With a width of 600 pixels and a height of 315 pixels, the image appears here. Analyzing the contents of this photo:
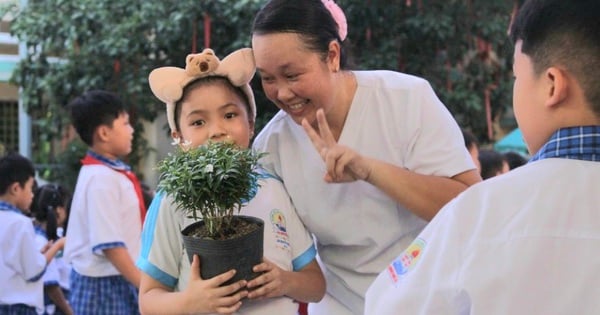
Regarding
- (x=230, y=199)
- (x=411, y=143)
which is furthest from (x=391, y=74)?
(x=230, y=199)

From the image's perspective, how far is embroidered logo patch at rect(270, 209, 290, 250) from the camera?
180 centimetres

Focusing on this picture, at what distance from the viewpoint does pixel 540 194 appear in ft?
3.50

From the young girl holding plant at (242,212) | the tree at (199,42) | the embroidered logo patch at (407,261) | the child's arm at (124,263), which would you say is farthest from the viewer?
the tree at (199,42)

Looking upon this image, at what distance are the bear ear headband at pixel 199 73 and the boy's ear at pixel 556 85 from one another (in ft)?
3.06

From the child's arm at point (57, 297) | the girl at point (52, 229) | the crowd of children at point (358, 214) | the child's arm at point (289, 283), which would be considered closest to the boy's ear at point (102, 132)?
the crowd of children at point (358, 214)

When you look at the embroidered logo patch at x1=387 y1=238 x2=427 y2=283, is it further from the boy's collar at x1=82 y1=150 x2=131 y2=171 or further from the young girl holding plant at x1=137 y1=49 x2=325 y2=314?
the boy's collar at x1=82 y1=150 x2=131 y2=171

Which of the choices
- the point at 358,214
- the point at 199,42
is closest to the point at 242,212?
the point at 358,214

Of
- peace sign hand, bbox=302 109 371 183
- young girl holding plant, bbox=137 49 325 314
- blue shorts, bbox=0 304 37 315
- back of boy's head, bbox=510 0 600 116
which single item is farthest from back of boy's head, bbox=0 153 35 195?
back of boy's head, bbox=510 0 600 116

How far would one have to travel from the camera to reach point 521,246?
1.04 metres

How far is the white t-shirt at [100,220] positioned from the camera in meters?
3.32

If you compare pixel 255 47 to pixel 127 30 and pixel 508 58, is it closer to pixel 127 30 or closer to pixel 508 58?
pixel 127 30

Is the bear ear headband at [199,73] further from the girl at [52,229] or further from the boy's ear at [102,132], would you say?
the girl at [52,229]

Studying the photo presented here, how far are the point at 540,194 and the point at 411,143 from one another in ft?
2.72

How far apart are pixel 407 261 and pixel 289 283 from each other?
1.99 feet
